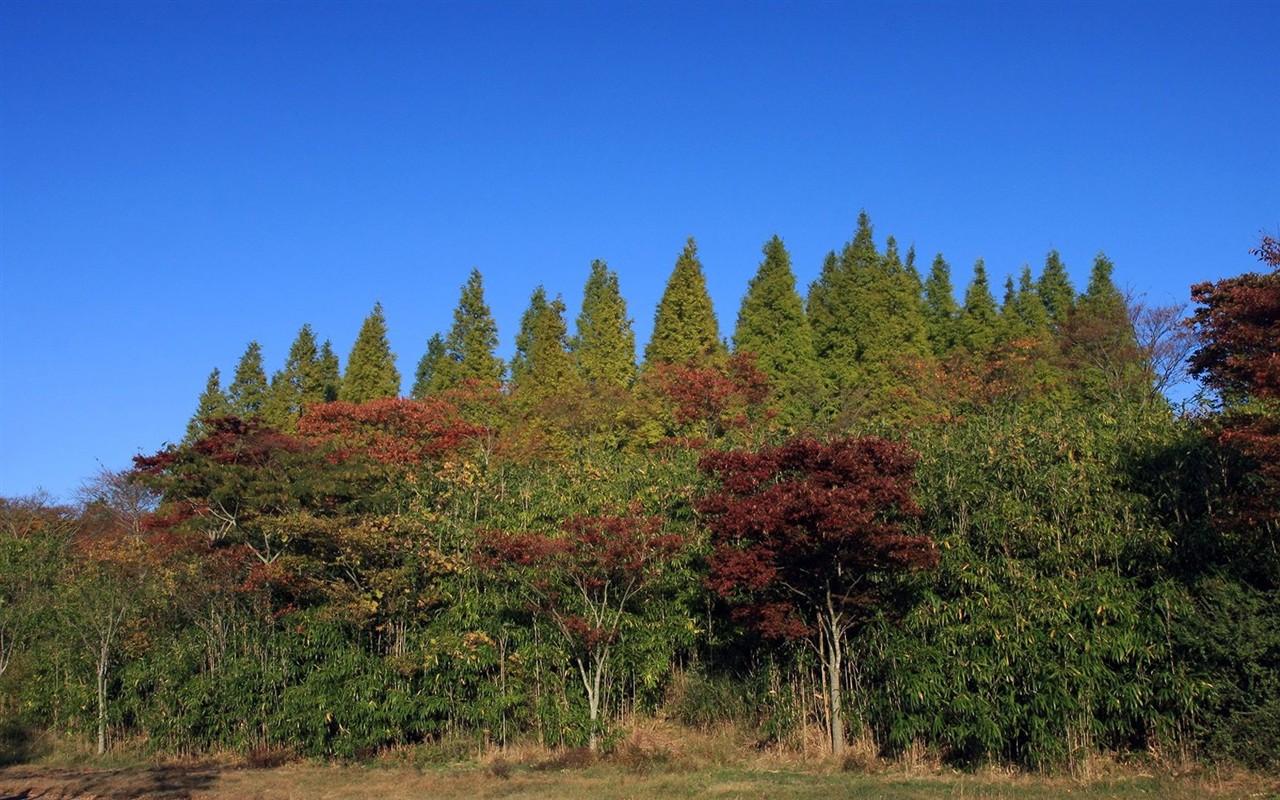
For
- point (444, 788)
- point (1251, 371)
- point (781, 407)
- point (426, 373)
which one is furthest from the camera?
point (426, 373)

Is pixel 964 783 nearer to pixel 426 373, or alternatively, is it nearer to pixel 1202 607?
pixel 1202 607

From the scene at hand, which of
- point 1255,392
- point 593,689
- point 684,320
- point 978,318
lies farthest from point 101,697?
point 978,318

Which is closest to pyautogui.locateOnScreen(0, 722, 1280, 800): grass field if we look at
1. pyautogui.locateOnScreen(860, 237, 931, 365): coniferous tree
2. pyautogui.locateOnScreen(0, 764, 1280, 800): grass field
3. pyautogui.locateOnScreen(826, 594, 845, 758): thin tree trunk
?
pyautogui.locateOnScreen(0, 764, 1280, 800): grass field

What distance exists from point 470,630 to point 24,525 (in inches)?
810

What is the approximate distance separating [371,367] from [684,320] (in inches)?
526

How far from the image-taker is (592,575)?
14172 mm

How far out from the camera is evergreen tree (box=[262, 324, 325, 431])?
39000mm

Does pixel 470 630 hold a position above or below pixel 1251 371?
below

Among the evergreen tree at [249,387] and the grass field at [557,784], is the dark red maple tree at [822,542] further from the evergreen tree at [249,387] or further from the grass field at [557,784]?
the evergreen tree at [249,387]

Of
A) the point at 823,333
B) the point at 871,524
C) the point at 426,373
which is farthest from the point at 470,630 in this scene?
the point at 426,373

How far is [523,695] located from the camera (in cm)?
1445

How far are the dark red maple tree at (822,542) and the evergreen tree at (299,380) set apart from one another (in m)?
29.6

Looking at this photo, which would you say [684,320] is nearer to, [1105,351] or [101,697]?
[1105,351]

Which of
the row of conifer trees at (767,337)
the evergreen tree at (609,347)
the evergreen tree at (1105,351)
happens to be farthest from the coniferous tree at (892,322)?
the evergreen tree at (609,347)
